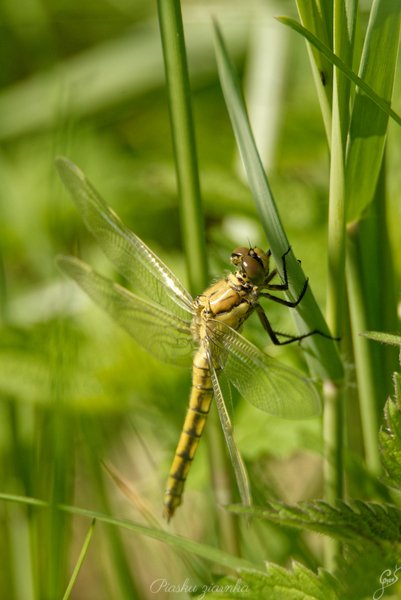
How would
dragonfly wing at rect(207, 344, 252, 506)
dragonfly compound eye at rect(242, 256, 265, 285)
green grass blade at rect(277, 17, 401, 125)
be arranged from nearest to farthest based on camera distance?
green grass blade at rect(277, 17, 401, 125) < dragonfly wing at rect(207, 344, 252, 506) < dragonfly compound eye at rect(242, 256, 265, 285)

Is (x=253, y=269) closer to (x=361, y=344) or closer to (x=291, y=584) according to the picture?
(x=361, y=344)

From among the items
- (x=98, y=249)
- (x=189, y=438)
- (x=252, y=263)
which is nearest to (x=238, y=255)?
(x=252, y=263)

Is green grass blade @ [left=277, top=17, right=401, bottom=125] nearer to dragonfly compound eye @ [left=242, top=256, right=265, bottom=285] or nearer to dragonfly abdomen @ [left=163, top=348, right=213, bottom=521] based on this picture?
dragonfly compound eye @ [left=242, top=256, right=265, bottom=285]

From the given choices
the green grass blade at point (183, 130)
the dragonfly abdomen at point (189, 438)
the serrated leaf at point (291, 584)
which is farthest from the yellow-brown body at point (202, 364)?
the serrated leaf at point (291, 584)

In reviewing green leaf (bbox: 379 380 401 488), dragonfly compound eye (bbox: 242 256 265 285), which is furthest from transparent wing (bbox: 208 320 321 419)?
green leaf (bbox: 379 380 401 488)

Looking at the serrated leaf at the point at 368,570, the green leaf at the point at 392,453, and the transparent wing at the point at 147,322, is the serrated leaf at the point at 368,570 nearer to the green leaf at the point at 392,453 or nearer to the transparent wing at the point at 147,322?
the green leaf at the point at 392,453

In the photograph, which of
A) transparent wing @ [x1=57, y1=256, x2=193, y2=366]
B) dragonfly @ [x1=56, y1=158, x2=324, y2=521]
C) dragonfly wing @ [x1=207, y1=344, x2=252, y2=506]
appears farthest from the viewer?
transparent wing @ [x1=57, y1=256, x2=193, y2=366]
